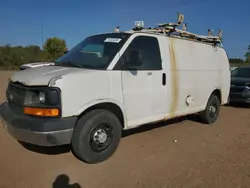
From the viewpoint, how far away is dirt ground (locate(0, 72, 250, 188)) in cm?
360

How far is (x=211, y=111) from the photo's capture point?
692 cm

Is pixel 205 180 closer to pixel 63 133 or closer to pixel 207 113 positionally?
pixel 63 133

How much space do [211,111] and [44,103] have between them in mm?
4742

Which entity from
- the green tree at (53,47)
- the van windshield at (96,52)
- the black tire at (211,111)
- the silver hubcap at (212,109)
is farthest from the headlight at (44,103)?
the green tree at (53,47)

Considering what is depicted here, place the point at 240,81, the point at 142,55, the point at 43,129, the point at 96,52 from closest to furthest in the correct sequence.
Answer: the point at 43,129
the point at 96,52
the point at 142,55
the point at 240,81

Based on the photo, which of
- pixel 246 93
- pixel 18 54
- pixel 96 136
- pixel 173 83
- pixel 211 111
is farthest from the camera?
pixel 18 54

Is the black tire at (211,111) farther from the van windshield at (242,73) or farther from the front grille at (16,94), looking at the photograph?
the van windshield at (242,73)

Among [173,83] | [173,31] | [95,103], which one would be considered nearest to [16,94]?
[95,103]

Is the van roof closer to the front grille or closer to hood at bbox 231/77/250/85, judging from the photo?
the front grille

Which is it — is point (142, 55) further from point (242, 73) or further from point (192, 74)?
point (242, 73)

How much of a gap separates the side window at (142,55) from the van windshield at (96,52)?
0.20 meters

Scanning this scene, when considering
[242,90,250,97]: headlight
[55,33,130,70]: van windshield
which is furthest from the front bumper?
[242,90,250,97]: headlight

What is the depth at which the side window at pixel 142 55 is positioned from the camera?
4.46 meters

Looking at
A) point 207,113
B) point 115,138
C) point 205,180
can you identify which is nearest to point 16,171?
point 115,138
